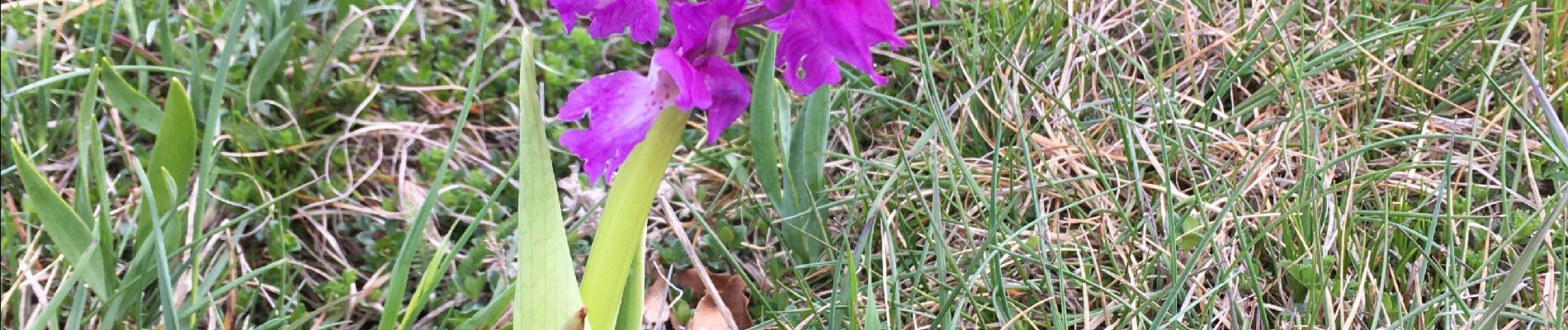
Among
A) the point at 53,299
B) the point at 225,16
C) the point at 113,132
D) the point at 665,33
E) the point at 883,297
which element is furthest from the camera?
the point at 665,33

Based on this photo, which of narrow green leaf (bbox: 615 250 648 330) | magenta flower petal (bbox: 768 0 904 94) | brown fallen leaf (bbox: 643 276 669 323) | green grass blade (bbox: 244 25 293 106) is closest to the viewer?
magenta flower petal (bbox: 768 0 904 94)

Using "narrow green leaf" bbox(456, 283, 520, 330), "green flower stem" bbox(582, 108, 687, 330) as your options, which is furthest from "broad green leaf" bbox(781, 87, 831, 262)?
"green flower stem" bbox(582, 108, 687, 330)

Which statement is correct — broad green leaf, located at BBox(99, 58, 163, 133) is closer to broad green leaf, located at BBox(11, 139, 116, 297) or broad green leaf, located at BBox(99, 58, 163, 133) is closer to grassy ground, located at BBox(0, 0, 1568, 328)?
grassy ground, located at BBox(0, 0, 1568, 328)

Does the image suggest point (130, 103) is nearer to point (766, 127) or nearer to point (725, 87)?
point (766, 127)

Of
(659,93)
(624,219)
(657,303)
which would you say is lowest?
(657,303)

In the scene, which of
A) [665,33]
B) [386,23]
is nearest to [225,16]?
[386,23]

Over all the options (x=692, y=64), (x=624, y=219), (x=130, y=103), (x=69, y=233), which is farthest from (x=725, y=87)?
(x=130, y=103)

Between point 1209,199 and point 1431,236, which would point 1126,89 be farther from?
point 1431,236
